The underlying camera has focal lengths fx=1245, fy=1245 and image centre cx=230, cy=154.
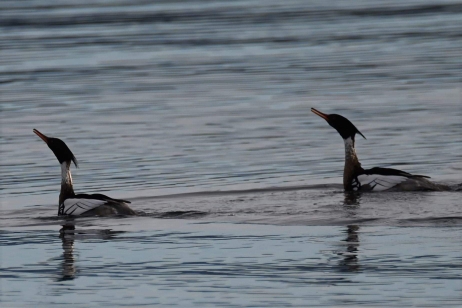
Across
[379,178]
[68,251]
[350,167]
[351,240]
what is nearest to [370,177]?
[379,178]

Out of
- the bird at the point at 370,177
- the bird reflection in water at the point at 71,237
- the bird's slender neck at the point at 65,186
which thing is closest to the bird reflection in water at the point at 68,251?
the bird reflection in water at the point at 71,237

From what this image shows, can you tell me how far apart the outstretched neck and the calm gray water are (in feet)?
0.85

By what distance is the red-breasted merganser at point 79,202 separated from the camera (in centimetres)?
1675

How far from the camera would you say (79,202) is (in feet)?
55.8

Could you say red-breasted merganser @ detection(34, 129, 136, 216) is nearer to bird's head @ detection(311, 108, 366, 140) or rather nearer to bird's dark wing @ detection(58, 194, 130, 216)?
bird's dark wing @ detection(58, 194, 130, 216)

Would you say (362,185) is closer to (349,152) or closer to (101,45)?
(349,152)

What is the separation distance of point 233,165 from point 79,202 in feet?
13.6

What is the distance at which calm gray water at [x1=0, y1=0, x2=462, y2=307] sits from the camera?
1305 centimetres

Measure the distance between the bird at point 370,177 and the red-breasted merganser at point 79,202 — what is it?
3.54 meters

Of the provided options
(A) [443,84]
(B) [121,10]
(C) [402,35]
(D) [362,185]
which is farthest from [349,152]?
(B) [121,10]

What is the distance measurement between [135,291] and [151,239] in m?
2.65

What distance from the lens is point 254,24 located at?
48.6m

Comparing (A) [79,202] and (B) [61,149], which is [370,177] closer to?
(A) [79,202]

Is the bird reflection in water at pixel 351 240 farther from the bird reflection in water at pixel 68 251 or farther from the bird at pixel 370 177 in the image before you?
the bird reflection in water at pixel 68 251
